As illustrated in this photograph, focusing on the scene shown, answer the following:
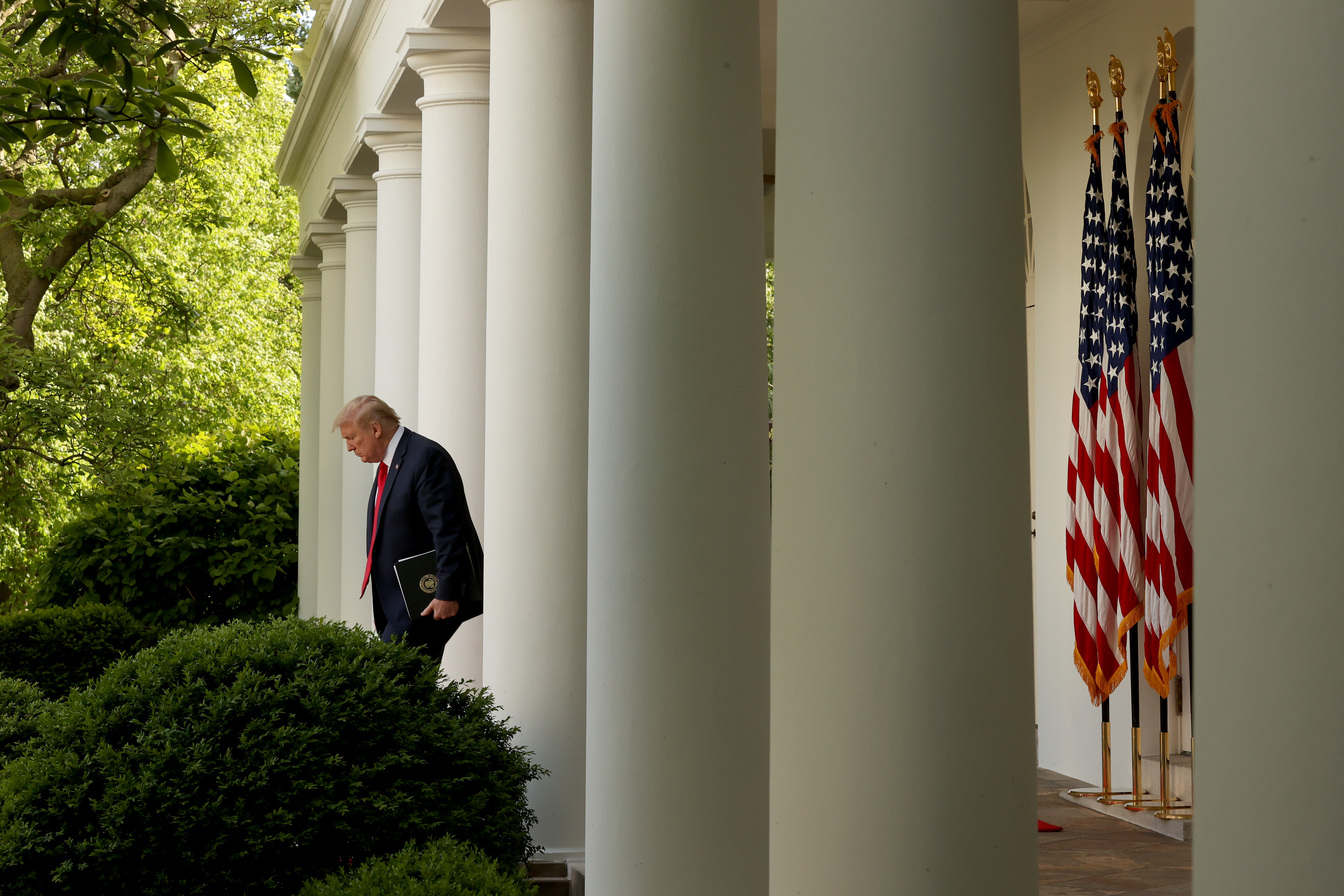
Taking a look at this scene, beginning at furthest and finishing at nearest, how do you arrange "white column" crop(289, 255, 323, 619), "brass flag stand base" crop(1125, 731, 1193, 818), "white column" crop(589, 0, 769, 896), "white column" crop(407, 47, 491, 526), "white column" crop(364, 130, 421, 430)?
"white column" crop(289, 255, 323, 619) → "white column" crop(364, 130, 421, 430) → "white column" crop(407, 47, 491, 526) → "brass flag stand base" crop(1125, 731, 1193, 818) → "white column" crop(589, 0, 769, 896)

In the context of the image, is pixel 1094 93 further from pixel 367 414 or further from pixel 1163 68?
pixel 367 414

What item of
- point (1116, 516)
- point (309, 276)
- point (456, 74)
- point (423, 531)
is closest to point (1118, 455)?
point (1116, 516)

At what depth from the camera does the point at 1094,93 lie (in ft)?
37.4

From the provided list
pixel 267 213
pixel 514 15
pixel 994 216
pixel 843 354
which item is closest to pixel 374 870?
pixel 843 354

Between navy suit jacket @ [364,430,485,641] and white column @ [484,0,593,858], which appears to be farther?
navy suit jacket @ [364,430,485,641]

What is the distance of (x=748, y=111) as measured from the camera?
5918 mm

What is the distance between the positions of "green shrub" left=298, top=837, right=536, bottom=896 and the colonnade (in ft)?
2.03

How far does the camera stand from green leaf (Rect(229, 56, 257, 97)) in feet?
22.1

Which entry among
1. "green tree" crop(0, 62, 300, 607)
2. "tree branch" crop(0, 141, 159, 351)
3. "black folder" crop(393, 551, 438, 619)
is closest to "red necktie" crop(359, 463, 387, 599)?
"black folder" crop(393, 551, 438, 619)

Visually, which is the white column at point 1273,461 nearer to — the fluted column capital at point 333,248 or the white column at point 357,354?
the white column at point 357,354

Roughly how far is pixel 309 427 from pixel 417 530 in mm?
14853

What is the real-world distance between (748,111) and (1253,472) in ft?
12.8

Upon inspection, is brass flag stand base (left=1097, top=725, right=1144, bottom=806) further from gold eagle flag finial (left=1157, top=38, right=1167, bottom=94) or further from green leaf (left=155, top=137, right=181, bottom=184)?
green leaf (left=155, top=137, right=181, bottom=184)

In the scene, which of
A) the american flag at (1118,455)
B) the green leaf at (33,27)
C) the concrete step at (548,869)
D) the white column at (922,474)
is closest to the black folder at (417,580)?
the concrete step at (548,869)
